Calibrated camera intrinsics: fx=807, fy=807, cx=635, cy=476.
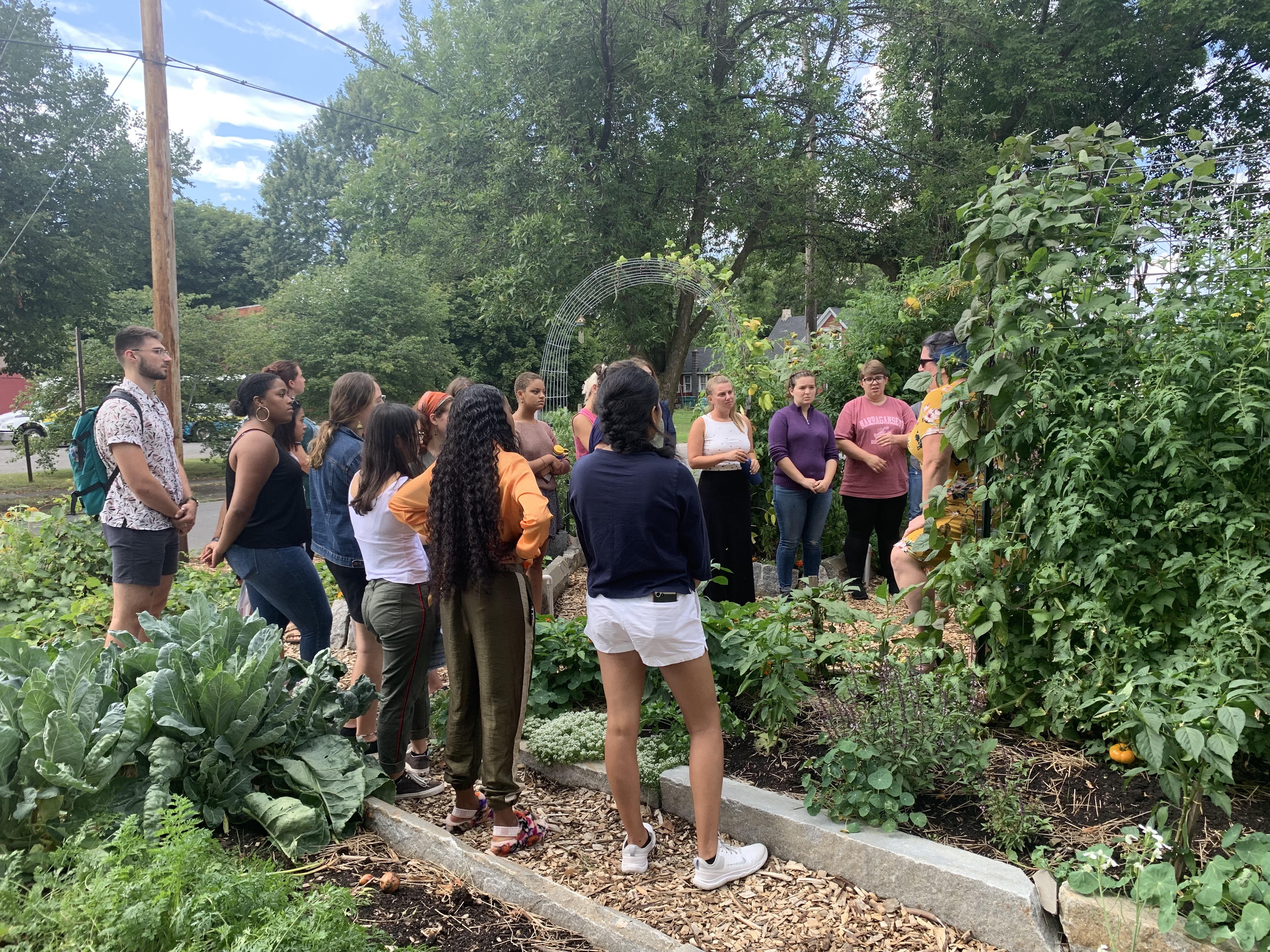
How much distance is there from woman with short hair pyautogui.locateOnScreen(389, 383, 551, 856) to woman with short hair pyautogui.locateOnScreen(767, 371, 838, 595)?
3321 mm

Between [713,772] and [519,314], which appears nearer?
[713,772]

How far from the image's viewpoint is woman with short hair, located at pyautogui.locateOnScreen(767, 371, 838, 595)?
5988 mm

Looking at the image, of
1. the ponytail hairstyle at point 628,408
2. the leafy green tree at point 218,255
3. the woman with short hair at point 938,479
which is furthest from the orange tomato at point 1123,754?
the leafy green tree at point 218,255

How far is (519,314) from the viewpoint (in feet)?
52.4

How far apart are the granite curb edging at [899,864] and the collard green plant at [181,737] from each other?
4.22 feet

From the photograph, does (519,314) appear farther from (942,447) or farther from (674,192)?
(942,447)

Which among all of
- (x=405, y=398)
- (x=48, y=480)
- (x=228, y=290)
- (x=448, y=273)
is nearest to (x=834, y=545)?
(x=405, y=398)

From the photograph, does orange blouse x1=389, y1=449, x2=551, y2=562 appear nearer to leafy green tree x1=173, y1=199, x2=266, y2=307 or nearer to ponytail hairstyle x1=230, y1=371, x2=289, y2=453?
ponytail hairstyle x1=230, y1=371, x2=289, y2=453

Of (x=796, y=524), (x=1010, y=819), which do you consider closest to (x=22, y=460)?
(x=796, y=524)

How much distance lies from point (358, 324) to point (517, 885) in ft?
62.2

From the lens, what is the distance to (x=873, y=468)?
6035 millimetres

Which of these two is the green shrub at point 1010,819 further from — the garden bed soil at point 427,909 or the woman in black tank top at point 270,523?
the woman in black tank top at point 270,523

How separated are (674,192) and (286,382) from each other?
1174 cm

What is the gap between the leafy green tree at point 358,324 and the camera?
63.4 ft
